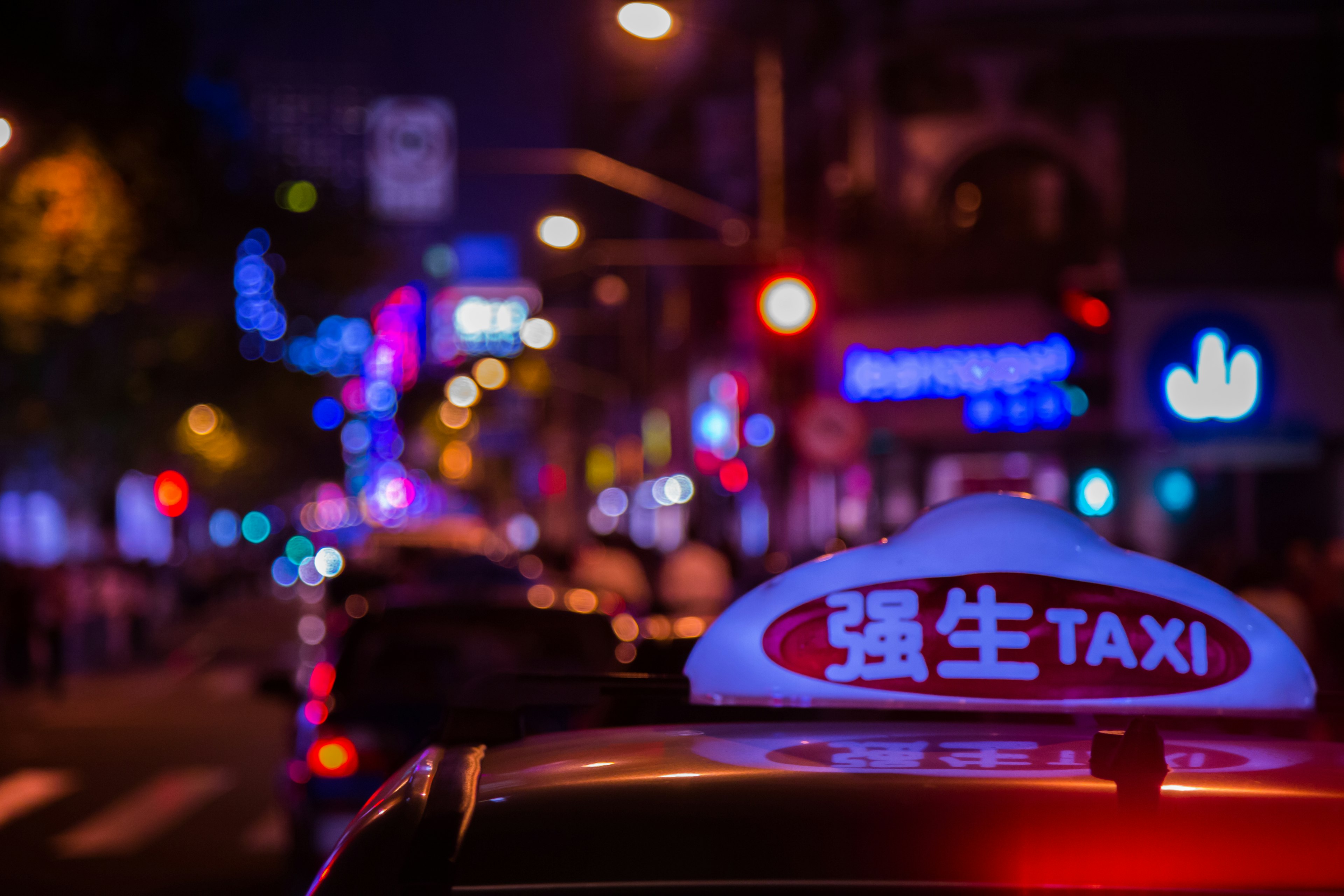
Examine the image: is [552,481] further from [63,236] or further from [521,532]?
[63,236]

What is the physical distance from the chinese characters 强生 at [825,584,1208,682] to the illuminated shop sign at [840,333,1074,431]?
22.9 m

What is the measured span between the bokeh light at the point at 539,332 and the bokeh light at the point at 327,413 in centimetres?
650

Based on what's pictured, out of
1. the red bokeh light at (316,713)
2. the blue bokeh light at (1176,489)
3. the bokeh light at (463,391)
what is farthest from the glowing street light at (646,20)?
the bokeh light at (463,391)

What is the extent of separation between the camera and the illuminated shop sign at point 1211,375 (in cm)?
2438

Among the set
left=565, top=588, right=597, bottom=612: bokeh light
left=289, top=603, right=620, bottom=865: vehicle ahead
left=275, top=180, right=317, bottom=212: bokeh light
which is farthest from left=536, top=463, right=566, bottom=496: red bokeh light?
left=289, top=603, right=620, bottom=865: vehicle ahead

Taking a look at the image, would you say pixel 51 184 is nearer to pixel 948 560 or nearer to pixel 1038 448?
pixel 1038 448

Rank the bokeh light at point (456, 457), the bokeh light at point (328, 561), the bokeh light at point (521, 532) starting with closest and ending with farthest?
the bokeh light at point (328, 561)
the bokeh light at point (521, 532)
the bokeh light at point (456, 457)

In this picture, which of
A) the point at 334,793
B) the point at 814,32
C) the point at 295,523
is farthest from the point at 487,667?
the point at 295,523

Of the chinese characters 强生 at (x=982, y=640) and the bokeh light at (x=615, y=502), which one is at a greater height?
the bokeh light at (x=615, y=502)

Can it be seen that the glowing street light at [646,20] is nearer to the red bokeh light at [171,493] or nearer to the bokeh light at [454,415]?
the red bokeh light at [171,493]

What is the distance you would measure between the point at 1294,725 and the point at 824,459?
1317cm

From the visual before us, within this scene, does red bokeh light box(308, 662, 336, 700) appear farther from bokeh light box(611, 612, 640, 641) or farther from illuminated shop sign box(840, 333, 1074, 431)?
illuminated shop sign box(840, 333, 1074, 431)

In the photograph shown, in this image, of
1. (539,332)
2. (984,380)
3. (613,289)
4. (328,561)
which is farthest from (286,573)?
(984,380)

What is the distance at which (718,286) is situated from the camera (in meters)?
45.5
